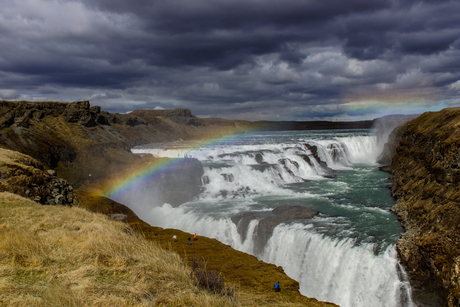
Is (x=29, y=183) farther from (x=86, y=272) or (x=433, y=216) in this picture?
(x=433, y=216)

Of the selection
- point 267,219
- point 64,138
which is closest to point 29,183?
point 267,219

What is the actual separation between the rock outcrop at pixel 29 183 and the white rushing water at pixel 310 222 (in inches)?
324

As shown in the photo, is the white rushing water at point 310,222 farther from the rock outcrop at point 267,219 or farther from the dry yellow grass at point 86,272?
the dry yellow grass at point 86,272

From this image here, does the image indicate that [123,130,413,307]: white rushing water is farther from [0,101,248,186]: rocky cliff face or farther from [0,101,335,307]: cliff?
[0,101,248,186]: rocky cliff face

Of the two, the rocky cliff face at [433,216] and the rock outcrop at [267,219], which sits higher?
the rocky cliff face at [433,216]

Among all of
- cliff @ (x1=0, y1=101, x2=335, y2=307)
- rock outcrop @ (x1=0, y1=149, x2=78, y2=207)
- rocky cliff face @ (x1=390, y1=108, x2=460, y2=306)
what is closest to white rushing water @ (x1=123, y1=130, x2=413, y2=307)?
rocky cliff face @ (x1=390, y1=108, x2=460, y2=306)

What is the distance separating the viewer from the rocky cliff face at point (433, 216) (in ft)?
31.0

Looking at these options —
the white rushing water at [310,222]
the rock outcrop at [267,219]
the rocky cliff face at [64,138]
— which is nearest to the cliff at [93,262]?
the white rushing water at [310,222]

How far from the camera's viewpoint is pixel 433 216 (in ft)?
40.4

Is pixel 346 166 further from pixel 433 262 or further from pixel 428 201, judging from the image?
pixel 433 262

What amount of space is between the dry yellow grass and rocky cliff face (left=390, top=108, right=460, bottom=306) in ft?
26.8

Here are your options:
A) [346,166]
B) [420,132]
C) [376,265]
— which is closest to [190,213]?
[376,265]

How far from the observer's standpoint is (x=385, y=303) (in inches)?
414

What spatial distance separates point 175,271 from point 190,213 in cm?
1570
